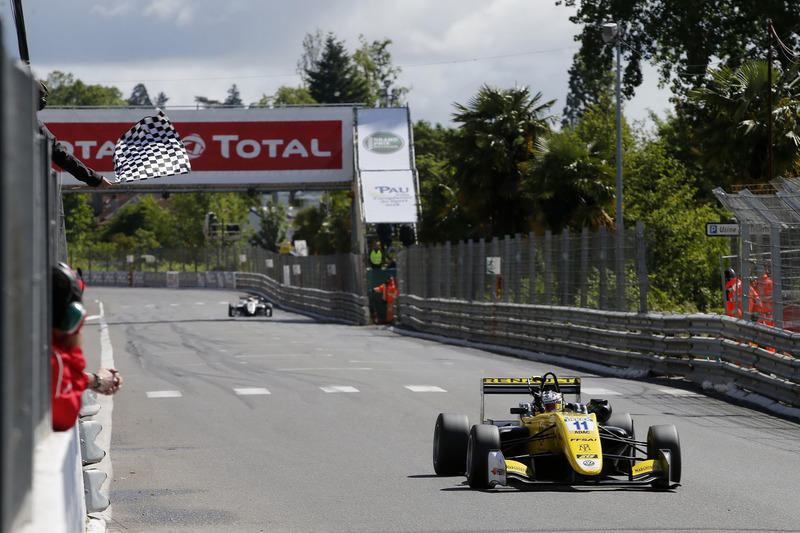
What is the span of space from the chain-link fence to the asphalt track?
52.7 inches

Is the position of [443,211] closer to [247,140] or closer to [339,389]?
[247,140]

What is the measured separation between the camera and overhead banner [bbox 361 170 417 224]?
142ft

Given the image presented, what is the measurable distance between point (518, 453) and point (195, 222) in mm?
98960

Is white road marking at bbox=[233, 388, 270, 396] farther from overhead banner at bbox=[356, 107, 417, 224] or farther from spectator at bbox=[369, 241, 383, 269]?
overhead banner at bbox=[356, 107, 417, 224]

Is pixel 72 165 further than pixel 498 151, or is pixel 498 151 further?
pixel 498 151

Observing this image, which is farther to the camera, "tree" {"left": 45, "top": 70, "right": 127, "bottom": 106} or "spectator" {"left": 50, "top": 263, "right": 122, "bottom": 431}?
"tree" {"left": 45, "top": 70, "right": 127, "bottom": 106}

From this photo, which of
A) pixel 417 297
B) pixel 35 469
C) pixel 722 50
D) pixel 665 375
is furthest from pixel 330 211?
pixel 35 469

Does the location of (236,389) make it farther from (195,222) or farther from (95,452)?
(195,222)

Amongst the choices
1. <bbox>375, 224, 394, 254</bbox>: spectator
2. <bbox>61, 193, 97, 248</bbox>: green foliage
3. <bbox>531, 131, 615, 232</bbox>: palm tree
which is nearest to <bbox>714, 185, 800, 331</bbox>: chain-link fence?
<bbox>531, 131, 615, 232</bbox>: palm tree

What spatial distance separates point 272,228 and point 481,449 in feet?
298

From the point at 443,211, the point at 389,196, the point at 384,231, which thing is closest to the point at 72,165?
the point at 389,196

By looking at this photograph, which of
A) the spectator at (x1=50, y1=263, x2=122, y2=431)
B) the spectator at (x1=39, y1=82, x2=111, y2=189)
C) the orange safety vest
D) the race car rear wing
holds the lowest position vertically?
the race car rear wing

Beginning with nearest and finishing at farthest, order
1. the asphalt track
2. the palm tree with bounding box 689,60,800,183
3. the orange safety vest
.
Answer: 1. the asphalt track
2. the orange safety vest
3. the palm tree with bounding box 689,60,800,183

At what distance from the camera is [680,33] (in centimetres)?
4425
